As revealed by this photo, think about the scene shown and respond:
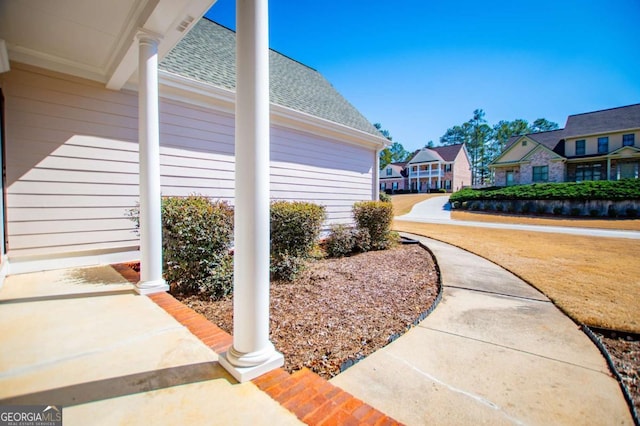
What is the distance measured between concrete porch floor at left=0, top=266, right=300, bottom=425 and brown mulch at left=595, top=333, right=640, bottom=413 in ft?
9.30

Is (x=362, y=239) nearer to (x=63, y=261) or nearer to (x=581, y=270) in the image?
(x=581, y=270)

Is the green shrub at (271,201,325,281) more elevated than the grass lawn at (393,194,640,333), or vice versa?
the green shrub at (271,201,325,281)

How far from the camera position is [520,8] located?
666 centimetres

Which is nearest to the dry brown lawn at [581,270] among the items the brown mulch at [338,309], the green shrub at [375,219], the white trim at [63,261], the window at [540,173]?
the brown mulch at [338,309]

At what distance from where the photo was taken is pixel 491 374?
2.37 metres

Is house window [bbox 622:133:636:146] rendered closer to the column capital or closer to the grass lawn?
the grass lawn

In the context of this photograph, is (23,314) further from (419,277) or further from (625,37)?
(625,37)

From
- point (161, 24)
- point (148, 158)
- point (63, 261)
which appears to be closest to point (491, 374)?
point (148, 158)

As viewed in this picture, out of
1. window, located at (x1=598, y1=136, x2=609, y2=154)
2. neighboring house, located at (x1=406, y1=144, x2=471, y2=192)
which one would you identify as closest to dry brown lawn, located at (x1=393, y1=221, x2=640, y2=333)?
window, located at (x1=598, y1=136, x2=609, y2=154)

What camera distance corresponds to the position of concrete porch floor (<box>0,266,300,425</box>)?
1.54 meters

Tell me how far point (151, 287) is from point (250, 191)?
258 cm

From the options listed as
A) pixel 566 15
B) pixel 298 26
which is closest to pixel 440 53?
pixel 566 15

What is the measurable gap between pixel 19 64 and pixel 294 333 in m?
5.75

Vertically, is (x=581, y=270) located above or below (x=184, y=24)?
below
